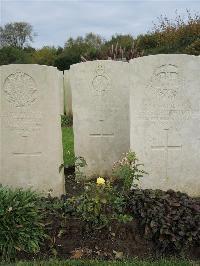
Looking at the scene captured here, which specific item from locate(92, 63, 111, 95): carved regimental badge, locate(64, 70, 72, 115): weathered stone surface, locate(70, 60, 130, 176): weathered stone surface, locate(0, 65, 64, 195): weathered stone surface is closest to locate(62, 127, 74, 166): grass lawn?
locate(70, 60, 130, 176): weathered stone surface

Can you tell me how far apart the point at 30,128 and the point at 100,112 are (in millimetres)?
1643

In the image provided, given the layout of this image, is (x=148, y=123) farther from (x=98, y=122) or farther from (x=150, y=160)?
(x=98, y=122)

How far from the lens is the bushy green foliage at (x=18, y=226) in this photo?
5.19 meters

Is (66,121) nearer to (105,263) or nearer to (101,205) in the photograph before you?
(101,205)

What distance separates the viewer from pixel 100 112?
7840 millimetres

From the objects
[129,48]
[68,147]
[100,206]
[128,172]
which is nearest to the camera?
[100,206]

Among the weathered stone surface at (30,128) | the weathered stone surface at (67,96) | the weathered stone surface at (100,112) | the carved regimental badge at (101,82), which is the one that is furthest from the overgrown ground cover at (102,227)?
the weathered stone surface at (67,96)

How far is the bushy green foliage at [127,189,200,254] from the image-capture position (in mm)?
5285

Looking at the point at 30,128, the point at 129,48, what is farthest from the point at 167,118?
the point at 129,48

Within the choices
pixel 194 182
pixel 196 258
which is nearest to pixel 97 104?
pixel 194 182

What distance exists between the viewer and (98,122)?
789 centimetres

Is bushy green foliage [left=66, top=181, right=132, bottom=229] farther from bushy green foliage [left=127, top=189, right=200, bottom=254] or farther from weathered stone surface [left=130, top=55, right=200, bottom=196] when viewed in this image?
weathered stone surface [left=130, top=55, right=200, bottom=196]

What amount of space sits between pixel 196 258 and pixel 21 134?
8.69 feet

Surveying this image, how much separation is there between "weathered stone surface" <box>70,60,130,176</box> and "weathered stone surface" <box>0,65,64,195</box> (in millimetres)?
1258
